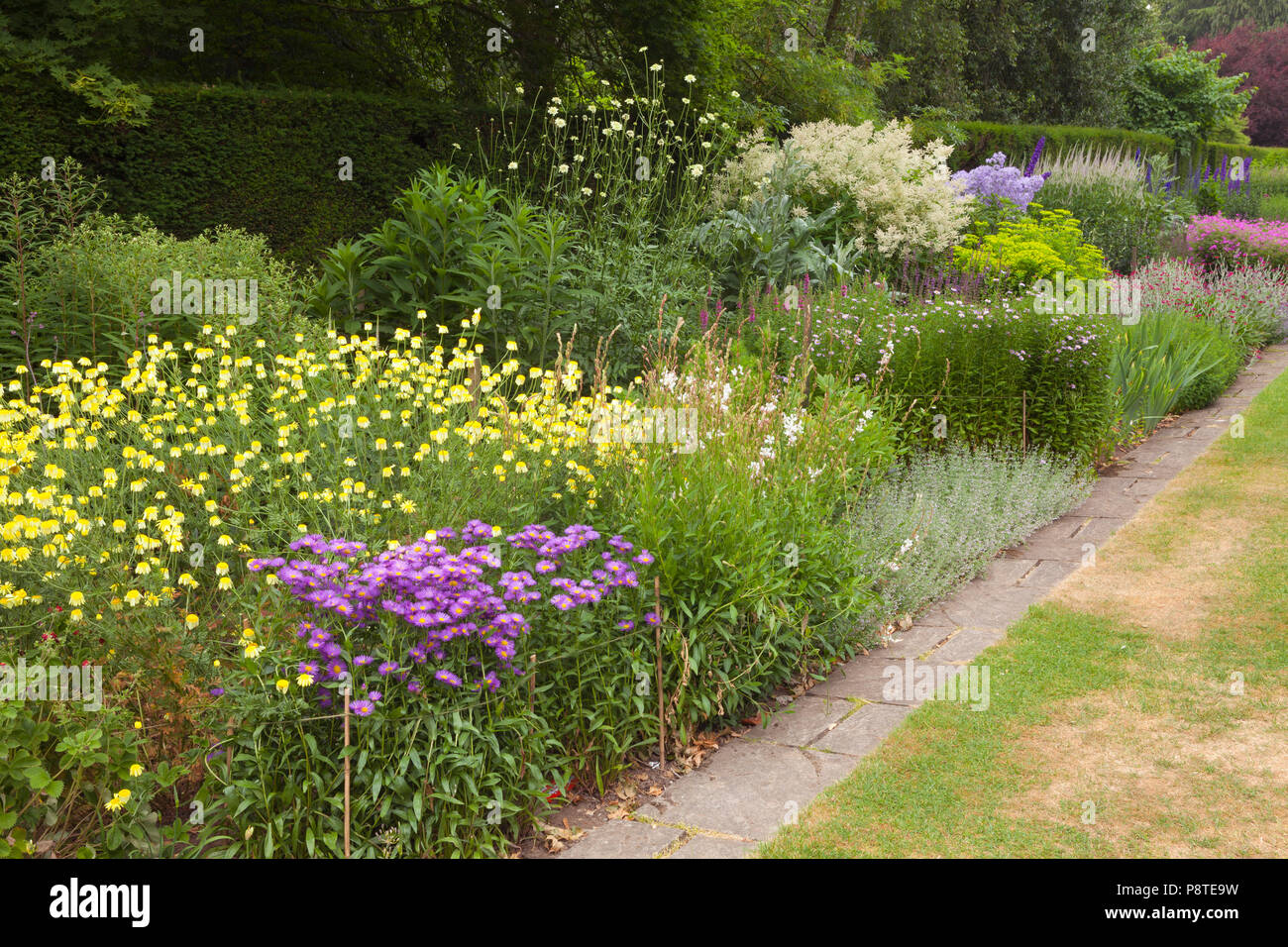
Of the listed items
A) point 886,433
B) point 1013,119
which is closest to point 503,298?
point 886,433

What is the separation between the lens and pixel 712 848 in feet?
10.0

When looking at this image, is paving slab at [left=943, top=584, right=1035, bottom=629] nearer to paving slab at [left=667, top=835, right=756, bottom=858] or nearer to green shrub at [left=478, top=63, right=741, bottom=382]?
green shrub at [left=478, top=63, right=741, bottom=382]

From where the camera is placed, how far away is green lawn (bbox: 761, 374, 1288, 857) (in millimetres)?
3088

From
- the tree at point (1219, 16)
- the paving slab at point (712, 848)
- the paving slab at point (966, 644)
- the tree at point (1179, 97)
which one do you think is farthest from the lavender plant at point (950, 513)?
the tree at point (1219, 16)

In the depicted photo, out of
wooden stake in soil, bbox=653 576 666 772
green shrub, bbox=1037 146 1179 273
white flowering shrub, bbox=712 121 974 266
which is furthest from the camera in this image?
green shrub, bbox=1037 146 1179 273

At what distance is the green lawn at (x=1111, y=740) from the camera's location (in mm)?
3088

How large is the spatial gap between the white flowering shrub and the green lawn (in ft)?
17.4

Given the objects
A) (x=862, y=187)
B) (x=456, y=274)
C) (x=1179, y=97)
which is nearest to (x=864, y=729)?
(x=456, y=274)

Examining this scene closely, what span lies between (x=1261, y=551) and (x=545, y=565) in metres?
4.14

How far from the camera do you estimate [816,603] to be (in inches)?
169

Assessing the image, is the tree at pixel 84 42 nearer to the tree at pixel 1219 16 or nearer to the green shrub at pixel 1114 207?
the green shrub at pixel 1114 207

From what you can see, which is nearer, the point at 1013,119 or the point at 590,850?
the point at 590,850

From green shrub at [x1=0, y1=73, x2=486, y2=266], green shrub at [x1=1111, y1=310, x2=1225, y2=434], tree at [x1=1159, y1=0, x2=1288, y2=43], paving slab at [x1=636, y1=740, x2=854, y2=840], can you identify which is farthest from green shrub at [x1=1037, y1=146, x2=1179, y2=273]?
tree at [x1=1159, y1=0, x2=1288, y2=43]

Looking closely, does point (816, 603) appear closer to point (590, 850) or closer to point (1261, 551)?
point (590, 850)
